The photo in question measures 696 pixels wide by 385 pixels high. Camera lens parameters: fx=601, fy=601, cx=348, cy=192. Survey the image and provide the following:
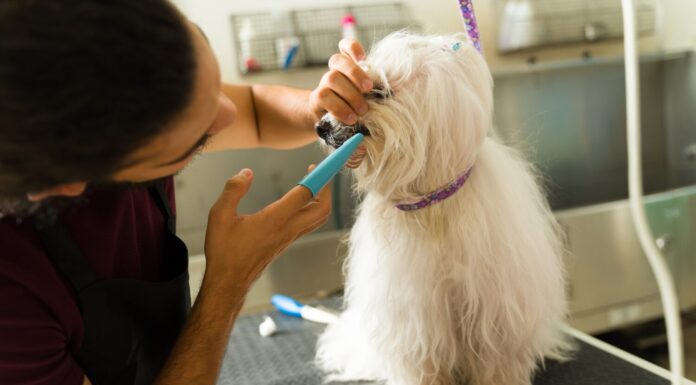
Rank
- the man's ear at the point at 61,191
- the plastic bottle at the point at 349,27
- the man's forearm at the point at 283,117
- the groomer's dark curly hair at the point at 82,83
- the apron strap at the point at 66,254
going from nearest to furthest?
the groomer's dark curly hair at the point at 82,83 < the man's ear at the point at 61,191 < the apron strap at the point at 66,254 < the man's forearm at the point at 283,117 < the plastic bottle at the point at 349,27

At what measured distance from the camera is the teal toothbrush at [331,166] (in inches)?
38.2

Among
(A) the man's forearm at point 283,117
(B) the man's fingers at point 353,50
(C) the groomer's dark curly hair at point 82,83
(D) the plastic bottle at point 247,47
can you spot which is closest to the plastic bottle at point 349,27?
(D) the plastic bottle at point 247,47

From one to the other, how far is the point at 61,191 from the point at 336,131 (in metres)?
0.45

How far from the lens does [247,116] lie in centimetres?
148

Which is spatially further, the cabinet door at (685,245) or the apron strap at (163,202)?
the cabinet door at (685,245)

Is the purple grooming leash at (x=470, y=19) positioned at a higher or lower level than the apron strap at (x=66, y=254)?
higher

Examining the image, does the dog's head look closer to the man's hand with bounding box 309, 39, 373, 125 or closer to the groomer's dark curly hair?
the man's hand with bounding box 309, 39, 373, 125

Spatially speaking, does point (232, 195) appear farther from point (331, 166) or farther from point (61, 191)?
point (61, 191)

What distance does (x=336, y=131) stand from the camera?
1.04 metres

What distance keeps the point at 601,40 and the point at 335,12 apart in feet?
4.43

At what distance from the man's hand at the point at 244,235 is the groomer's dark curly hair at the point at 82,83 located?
0.25 m

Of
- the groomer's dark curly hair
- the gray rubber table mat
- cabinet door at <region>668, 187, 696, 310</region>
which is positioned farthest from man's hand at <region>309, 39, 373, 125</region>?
cabinet door at <region>668, 187, 696, 310</region>

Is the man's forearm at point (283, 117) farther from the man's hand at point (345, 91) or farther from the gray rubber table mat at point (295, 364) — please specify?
the gray rubber table mat at point (295, 364)

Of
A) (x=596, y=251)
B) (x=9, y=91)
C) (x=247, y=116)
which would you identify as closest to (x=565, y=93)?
(x=596, y=251)
